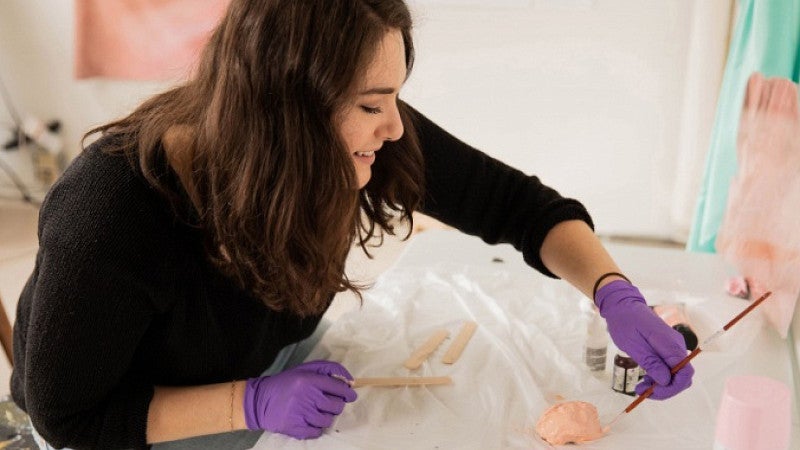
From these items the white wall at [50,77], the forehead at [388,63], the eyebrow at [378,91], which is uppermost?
the forehead at [388,63]

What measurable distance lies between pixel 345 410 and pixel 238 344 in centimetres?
18

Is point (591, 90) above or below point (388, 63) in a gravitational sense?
below

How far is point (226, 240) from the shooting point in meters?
0.85

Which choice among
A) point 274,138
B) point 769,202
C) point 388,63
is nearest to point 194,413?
point 274,138

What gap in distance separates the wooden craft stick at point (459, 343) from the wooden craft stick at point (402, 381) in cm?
5

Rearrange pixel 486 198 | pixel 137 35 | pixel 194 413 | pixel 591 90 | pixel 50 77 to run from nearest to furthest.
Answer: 1. pixel 194 413
2. pixel 486 198
3. pixel 591 90
4. pixel 137 35
5. pixel 50 77

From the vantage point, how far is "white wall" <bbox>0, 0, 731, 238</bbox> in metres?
2.14

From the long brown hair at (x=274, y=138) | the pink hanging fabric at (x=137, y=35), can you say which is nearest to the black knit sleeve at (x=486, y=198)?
the long brown hair at (x=274, y=138)

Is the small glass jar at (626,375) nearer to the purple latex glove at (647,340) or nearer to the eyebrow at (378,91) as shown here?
the purple latex glove at (647,340)

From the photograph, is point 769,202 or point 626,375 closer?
point 626,375

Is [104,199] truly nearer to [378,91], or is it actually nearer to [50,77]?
[378,91]

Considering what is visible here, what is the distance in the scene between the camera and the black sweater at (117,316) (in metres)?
0.81

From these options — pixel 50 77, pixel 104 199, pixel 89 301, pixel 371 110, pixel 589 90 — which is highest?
pixel 371 110

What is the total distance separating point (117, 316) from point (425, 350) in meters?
0.44
